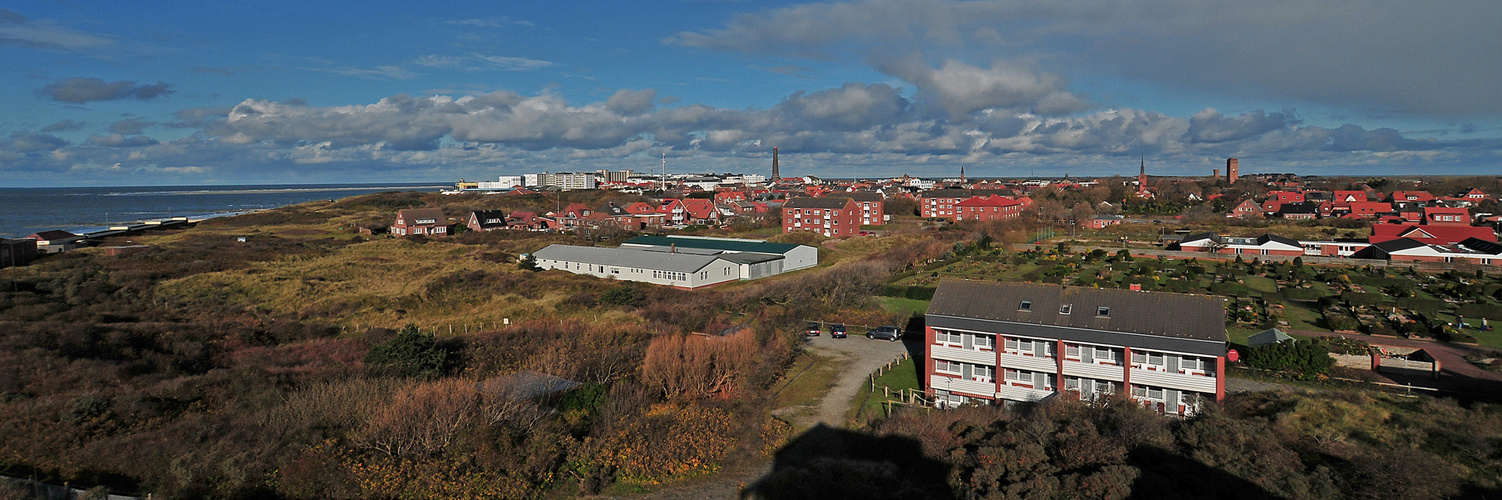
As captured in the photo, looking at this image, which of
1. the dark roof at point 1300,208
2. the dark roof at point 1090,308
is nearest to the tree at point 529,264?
the dark roof at point 1090,308

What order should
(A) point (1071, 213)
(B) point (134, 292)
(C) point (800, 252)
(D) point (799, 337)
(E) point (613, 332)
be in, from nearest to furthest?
(E) point (613, 332) → (D) point (799, 337) → (B) point (134, 292) → (C) point (800, 252) → (A) point (1071, 213)

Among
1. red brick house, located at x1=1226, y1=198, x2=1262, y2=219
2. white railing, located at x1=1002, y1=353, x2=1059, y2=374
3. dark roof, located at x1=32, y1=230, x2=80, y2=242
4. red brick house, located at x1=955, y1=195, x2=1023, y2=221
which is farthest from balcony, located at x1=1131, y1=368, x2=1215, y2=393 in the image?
red brick house, located at x1=1226, y1=198, x2=1262, y2=219

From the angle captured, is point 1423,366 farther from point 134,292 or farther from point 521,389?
point 134,292

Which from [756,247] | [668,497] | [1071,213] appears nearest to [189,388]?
[668,497]

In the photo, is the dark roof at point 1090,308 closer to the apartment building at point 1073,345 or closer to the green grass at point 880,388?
the apartment building at point 1073,345

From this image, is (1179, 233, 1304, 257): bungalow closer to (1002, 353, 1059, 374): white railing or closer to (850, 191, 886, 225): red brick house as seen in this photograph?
(850, 191, 886, 225): red brick house

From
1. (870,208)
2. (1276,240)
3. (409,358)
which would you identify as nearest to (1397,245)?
(1276,240)
